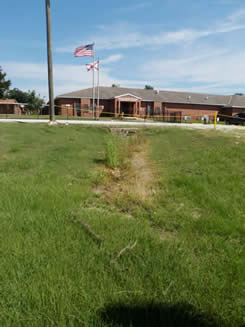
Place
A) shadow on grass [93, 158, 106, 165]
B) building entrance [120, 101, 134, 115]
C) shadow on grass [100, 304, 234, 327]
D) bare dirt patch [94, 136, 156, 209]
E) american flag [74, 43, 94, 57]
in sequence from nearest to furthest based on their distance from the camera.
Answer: shadow on grass [100, 304, 234, 327] → bare dirt patch [94, 136, 156, 209] → shadow on grass [93, 158, 106, 165] → american flag [74, 43, 94, 57] → building entrance [120, 101, 134, 115]

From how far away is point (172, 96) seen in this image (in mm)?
49531

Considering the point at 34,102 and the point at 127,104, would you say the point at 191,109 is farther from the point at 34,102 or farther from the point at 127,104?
the point at 34,102

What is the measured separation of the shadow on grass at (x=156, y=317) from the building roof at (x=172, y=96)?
1673 inches

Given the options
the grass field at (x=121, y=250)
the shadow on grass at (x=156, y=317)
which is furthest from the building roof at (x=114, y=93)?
the shadow on grass at (x=156, y=317)

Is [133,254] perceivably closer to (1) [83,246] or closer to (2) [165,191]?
(1) [83,246]

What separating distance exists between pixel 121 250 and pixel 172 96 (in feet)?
164

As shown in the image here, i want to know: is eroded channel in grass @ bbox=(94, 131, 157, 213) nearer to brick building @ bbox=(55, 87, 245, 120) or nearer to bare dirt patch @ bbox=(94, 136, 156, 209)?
bare dirt patch @ bbox=(94, 136, 156, 209)

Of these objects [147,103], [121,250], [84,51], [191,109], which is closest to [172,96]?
[191,109]

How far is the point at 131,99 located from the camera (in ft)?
141

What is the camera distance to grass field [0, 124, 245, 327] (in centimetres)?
190

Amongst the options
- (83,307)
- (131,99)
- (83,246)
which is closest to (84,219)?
(83,246)

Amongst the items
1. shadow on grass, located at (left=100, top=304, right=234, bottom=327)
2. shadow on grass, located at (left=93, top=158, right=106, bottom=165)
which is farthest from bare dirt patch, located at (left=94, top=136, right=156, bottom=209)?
shadow on grass, located at (left=100, top=304, right=234, bottom=327)

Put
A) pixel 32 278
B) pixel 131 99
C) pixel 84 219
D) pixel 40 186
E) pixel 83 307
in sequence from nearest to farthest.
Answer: pixel 83 307 < pixel 32 278 < pixel 84 219 < pixel 40 186 < pixel 131 99

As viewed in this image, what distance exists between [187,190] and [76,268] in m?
2.86
